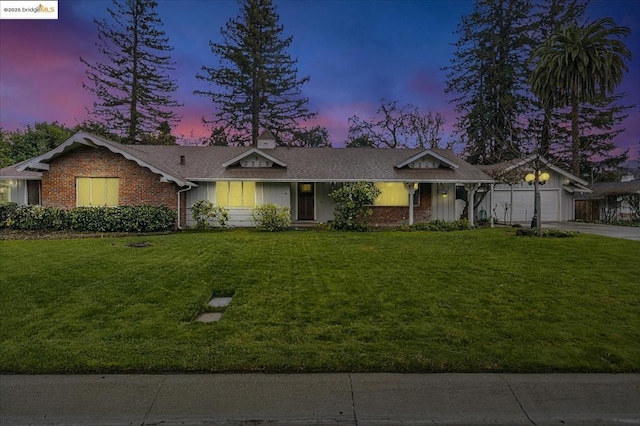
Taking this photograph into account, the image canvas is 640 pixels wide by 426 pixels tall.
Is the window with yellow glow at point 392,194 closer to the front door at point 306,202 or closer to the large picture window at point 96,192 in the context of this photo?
the front door at point 306,202

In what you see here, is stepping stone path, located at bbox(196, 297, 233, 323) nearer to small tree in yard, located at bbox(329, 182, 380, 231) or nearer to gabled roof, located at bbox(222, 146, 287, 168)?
small tree in yard, located at bbox(329, 182, 380, 231)

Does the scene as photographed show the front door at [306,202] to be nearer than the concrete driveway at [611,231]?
No

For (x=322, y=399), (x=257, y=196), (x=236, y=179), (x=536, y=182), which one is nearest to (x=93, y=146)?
(x=236, y=179)

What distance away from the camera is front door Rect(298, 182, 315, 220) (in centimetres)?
1836

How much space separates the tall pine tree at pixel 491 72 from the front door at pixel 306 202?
18854mm

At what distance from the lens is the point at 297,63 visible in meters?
31.3

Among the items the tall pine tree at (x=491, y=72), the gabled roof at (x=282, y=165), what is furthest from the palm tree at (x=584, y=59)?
the gabled roof at (x=282, y=165)

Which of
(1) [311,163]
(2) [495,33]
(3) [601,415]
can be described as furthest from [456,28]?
(3) [601,415]

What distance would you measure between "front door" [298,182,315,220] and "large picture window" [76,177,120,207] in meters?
8.49

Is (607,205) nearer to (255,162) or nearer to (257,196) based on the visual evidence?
(257,196)

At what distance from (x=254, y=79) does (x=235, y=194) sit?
57.7ft

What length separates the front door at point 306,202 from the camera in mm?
18359

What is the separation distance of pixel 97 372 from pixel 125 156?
13.9 m

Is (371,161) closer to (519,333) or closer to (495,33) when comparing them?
(519,333)
